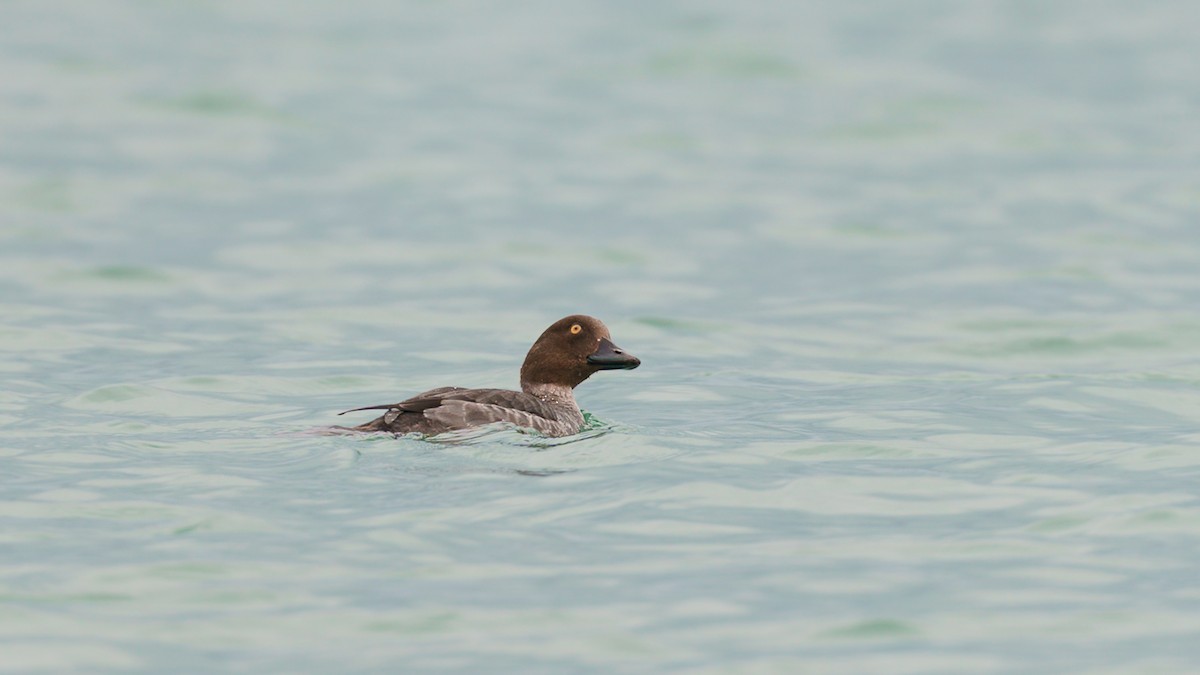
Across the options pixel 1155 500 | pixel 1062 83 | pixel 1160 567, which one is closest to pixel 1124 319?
pixel 1155 500

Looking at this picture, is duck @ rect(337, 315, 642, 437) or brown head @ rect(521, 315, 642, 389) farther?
brown head @ rect(521, 315, 642, 389)

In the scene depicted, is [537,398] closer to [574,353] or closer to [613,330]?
[574,353]

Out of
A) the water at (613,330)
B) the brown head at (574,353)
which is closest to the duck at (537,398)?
the brown head at (574,353)

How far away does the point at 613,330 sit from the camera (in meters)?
19.3

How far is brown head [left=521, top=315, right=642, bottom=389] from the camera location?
1354 cm

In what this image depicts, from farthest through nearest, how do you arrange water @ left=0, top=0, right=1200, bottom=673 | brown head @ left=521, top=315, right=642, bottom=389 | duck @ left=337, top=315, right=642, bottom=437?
brown head @ left=521, top=315, right=642, bottom=389, duck @ left=337, top=315, right=642, bottom=437, water @ left=0, top=0, right=1200, bottom=673

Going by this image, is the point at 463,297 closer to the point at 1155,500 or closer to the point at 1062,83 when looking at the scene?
the point at 1155,500

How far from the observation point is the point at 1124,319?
1933 cm

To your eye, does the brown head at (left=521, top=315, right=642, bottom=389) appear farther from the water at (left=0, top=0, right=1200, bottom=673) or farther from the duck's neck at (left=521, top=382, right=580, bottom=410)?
the water at (left=0, top=0, right=1200, bottom=673)

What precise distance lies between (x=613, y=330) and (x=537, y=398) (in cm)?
588

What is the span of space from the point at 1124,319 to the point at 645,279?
540cm

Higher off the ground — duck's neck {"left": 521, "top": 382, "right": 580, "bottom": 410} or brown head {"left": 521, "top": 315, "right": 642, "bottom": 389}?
brown head {"left": 521, "top": 315, "right": 642, "bottom": 389}

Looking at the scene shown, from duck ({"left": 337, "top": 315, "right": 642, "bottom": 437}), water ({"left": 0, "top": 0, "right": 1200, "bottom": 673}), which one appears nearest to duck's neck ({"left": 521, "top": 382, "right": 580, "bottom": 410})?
duck ({"left": 337, "top": 315, "right": 642, "bottom": 437})

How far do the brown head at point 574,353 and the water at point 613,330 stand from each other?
1.62ft
